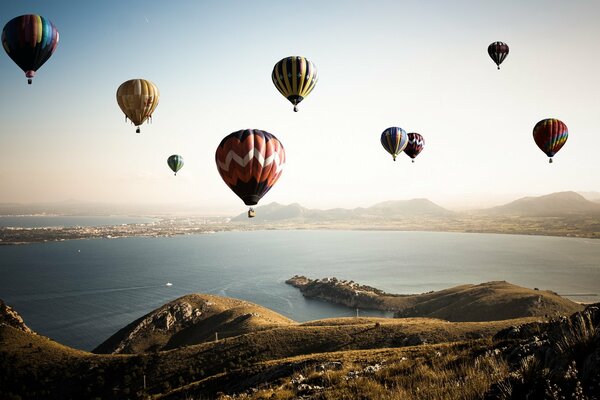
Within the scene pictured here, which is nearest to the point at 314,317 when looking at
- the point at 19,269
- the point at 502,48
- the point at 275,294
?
the point at 275,294

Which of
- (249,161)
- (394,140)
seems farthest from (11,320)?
(394,140)

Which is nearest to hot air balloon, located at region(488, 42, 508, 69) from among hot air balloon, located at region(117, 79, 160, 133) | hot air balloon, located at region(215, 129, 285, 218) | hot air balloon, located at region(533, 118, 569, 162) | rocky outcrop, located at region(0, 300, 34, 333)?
hot air balloon, located at region(533, 118, 569, 162)

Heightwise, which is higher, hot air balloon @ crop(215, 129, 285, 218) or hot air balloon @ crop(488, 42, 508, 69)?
hot air balloon @ crop(488, 42, 508, 69)

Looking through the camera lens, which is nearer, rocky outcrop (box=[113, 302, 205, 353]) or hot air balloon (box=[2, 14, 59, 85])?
hot air balloon (box=[2, 14, 59, 85])

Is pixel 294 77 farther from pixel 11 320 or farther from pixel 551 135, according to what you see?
pixel 11 320

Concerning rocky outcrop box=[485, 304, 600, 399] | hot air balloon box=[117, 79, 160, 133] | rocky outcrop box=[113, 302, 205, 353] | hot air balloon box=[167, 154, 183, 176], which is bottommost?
rocky outcrop box=[113, 302, 205, 353]

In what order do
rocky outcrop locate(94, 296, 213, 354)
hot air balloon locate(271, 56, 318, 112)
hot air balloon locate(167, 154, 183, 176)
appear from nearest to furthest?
1. hot air balloon locate(271, 56, 318, 112)
2. hot air balloon locate(167, 154, 183, 176)
3. rocky outcrop locate(94, 296, 213, 354)

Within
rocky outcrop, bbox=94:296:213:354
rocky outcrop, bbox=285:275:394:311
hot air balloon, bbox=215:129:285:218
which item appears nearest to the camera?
hot air balloon, bbox=215:129:285:218

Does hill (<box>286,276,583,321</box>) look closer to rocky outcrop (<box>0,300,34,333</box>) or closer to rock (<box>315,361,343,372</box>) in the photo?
rock (<box>315,361,343,372</box>)
